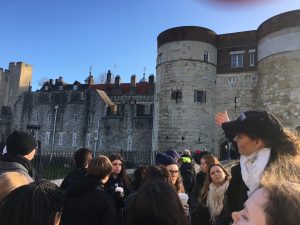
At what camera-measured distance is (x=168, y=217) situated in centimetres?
235

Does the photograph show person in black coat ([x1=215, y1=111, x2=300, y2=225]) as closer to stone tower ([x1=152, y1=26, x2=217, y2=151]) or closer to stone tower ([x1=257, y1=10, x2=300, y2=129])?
stone tower ([x1=257, y1=10, x2=300, y2=129])

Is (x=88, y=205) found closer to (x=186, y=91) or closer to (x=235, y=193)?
(x=235, y=193)

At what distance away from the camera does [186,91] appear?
2555 cm

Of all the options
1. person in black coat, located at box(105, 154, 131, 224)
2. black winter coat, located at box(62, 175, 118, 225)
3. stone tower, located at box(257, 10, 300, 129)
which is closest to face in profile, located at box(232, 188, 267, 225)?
black winter coat, located at box(62, 175, 118, 225)

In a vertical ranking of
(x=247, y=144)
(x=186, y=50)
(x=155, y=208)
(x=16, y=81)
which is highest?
(x=16, y=81)

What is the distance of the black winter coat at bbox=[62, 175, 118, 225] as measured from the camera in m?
3.83

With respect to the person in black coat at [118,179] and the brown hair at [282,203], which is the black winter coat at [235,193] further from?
the person in black coat at [118,179]

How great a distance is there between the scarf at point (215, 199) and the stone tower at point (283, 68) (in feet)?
62.7

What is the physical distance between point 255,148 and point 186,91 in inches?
898

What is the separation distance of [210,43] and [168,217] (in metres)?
25.6

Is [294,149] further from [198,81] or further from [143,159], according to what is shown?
[198,81]

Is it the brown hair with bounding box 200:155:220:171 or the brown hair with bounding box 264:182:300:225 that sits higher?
the brown hair with bounding box 200:155:220:171

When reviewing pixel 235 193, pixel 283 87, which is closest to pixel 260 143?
pixel 235 193

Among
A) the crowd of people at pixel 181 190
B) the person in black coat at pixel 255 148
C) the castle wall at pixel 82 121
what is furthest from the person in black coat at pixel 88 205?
the castle wall at pixel 82 121
